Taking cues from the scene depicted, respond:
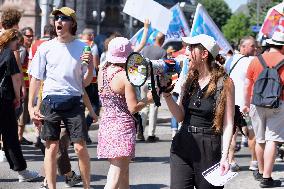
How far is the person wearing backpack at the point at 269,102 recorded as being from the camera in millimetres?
9023

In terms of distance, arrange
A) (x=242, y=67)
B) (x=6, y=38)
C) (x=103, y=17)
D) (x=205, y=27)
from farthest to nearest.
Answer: (x=103, y=17) → (x=205, y=27) → (x=242, y=67) → (x=6, y=38)

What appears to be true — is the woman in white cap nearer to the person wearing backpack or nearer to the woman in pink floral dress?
the woman in pink floral dress

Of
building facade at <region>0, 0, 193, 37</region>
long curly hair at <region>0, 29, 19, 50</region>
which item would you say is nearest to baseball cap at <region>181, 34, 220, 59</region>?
long curly hair at <region>0, 29, 19, 50</region>

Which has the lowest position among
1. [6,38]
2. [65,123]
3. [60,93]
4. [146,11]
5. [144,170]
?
[144,170]

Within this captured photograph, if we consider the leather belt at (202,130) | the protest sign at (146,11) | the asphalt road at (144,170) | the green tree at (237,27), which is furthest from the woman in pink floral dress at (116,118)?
the green tree at (237,27)

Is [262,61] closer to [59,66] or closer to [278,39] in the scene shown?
[278,39]

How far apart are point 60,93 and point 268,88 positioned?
2617 millimetres

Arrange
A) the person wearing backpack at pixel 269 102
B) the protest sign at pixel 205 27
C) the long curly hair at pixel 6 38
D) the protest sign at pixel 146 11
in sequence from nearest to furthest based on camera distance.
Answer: the long curly hair at pixel 6 38 → the person wearing backpack at pixel 269 102 → the protest sign at pixel 146 11 → the protest sign at pixel 205 27

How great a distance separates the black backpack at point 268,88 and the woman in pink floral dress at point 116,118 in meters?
2.62

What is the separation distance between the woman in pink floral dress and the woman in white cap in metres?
0.95

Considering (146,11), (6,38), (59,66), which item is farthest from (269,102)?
(6,38)

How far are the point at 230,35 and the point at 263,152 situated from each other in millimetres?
104190

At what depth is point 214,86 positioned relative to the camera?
577 centimetres

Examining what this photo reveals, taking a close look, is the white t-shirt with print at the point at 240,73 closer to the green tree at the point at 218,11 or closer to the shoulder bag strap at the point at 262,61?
the shoulder bag strap at the point at 262,61
